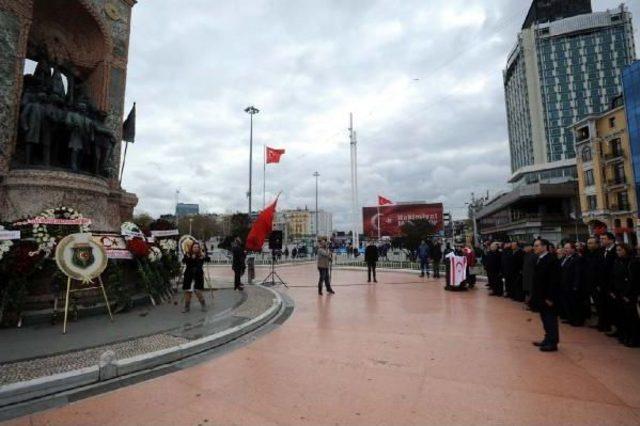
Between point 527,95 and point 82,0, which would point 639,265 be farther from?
point 527,95

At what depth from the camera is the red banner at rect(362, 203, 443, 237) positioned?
4706cm

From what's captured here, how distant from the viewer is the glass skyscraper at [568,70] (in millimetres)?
87688

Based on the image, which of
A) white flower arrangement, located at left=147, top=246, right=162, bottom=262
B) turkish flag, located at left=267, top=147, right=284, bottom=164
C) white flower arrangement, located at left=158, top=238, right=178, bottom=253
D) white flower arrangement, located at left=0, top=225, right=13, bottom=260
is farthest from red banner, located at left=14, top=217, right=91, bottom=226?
turkish flag, located at left=267, top=147, right=284, bottom=164

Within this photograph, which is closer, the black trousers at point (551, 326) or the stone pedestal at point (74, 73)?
the black trousers at point (551, 326)

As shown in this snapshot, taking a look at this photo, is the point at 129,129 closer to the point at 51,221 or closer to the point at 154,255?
the point at 154,255

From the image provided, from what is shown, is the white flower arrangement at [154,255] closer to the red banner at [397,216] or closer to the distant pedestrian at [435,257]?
the distant pedestrian at [435,257]

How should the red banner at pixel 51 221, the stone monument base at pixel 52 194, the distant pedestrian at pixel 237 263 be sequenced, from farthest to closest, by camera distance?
the distant pedestrian at pixel 237 263 → the stone monument base at pixel 52 194 → the red banner at pixel 51 221

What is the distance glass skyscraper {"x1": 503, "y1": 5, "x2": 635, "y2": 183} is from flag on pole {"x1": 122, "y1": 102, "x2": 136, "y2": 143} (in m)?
97.4

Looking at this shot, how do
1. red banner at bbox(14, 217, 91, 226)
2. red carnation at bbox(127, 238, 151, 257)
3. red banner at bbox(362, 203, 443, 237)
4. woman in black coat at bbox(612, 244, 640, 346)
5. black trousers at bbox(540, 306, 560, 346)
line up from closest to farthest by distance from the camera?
black trousers at bbox(540, 306, 560, 346) → woman in black coat at bbox(612, 244, 640, 346) → red banner at bbox(14, 217, 91, 226) → red carnation at bbox(127, 238, 151, 257) → red banner at bbox(362, 203, 443, 237)

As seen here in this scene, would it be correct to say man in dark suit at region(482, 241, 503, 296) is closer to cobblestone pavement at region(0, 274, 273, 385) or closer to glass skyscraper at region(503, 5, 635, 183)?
cobblestone pavement at region(0, 274, 273, 385)

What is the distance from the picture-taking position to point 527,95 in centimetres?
9281

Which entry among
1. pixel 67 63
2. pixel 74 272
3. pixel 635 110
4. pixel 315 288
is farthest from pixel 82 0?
pixel 635 110

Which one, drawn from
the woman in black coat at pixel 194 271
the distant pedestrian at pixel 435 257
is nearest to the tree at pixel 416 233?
the distant pedestrian at pixel 435 257

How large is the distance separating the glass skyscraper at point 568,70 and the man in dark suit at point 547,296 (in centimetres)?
9761
